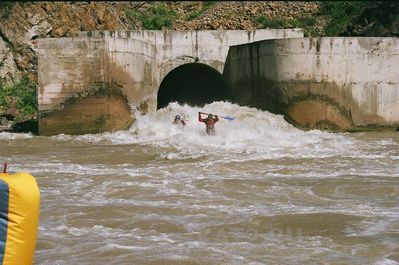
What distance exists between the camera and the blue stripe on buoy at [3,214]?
350 centimetres

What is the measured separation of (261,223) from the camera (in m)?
6.40

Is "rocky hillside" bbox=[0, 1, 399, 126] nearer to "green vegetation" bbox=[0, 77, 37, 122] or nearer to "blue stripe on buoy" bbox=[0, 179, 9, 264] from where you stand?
"green vegetation" bbox=[0, 77, 37, 122]

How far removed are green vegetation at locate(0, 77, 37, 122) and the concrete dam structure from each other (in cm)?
374

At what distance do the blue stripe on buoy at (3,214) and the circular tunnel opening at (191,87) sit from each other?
17884mm

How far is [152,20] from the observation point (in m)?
24.8

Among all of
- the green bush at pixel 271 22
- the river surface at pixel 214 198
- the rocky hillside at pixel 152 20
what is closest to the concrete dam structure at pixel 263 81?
the river surface at pixel 214 198

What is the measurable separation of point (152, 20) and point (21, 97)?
6.93 meters

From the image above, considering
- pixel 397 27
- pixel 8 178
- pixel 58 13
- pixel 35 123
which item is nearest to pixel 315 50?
pixel 397 27

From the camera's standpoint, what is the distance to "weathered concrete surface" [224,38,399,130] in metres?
16.7

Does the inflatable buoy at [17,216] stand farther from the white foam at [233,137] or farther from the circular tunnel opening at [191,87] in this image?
the circular tunnel opening at [191,87]

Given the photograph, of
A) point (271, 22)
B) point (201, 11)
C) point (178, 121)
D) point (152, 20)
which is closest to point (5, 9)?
point (152, 20)

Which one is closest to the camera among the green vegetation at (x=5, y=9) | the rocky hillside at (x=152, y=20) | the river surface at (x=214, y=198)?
the river surface at (x=214, y=198)

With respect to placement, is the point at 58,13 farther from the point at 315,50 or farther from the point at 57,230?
the point at 57,230

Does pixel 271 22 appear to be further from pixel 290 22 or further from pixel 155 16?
pixel 155 16
